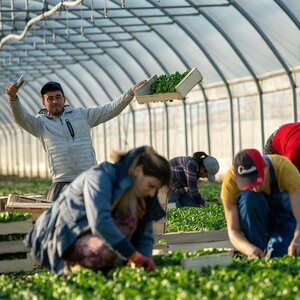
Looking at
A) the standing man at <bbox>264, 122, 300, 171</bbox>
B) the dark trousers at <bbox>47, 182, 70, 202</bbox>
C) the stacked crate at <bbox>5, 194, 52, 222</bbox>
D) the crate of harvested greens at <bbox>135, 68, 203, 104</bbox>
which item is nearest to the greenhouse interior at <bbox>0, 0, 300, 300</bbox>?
the crate of harvested greens at <bbox>135, 68, 203, 104</bbox>

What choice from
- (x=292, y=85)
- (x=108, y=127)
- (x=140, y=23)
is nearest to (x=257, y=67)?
(x=292, y=85)

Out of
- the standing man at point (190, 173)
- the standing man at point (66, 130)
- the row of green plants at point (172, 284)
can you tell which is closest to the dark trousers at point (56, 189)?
the standing man at point (66, 130)

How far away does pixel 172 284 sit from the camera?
5754 millimetres

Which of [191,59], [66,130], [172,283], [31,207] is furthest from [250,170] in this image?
[191,59]

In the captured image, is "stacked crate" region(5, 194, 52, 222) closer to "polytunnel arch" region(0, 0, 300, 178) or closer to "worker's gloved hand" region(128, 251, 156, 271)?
"worker's gloved hand" region(128, 251, 156, 271)

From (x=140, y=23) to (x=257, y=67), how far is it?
11.7 ft

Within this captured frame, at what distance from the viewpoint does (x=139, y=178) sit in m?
6.22

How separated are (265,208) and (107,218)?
69.8 inches

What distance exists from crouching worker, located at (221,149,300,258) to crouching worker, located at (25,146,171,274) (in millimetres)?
A: 866

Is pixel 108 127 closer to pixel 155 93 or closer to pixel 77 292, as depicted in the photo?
pixel 155 93

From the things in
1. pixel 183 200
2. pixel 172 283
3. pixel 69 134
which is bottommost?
pixel 183 200

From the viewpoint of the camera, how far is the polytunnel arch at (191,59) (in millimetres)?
19469

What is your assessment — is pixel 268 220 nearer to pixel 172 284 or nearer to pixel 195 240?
pixel 195 240

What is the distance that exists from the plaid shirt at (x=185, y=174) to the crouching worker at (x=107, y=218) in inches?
187
